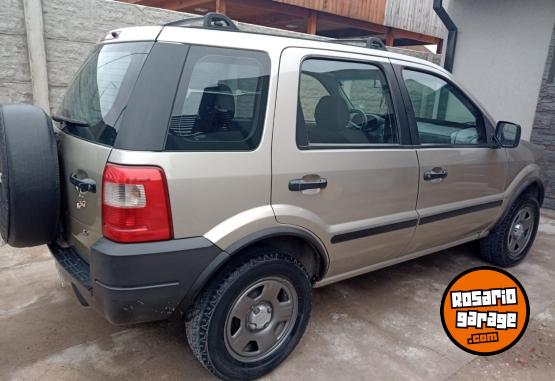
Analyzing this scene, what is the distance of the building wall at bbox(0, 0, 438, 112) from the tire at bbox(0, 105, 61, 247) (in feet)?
7.80

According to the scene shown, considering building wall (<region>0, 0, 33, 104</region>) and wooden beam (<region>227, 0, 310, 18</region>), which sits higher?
wooden beam (<region>227, 0, 310, 18</region>)

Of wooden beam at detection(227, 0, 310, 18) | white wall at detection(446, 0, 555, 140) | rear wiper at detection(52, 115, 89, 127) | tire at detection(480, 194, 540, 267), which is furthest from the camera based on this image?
wooden beam at detection(227, 0, 310, 18)

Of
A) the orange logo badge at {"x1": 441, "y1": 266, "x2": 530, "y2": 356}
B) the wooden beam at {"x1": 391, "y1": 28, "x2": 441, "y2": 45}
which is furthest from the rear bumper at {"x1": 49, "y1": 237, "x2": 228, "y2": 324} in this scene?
the wooden beam at {"x1": 391, "y1": 28, "x2": 441, "y2": 45}

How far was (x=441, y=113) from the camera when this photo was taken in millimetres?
3402

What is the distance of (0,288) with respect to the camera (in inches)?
128

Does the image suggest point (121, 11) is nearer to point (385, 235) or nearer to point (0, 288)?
point (0, 288)

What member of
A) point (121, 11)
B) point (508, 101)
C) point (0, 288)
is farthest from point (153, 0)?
→ point (0, 288)

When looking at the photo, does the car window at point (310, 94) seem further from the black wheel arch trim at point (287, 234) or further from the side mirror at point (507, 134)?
the side mirror at point (507, 134)

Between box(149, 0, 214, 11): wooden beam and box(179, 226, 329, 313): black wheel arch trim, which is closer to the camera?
box(179, 226, 329, 313): black wheel arch trim

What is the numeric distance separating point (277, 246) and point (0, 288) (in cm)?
231

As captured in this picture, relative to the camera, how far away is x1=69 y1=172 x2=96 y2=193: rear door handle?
1964 mm

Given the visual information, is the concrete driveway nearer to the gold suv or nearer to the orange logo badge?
the orange logo badge

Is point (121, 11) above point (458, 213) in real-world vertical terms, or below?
above

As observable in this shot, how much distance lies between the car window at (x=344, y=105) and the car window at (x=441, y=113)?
26 cm
